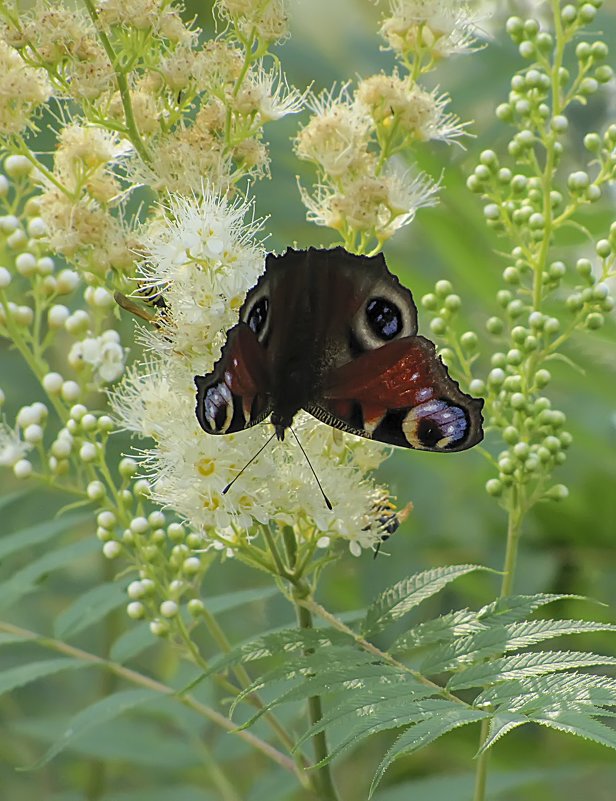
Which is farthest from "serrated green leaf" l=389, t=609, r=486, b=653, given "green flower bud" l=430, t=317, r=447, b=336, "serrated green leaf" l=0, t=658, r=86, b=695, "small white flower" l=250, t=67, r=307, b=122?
"small white flower" l=250, t=67, r=307, b=122

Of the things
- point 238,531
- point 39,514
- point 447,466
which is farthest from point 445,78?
point 238,531

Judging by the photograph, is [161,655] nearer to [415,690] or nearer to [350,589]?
[350,589]

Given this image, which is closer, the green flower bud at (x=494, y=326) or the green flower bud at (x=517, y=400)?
the green flower bud at (x=517, y=400)

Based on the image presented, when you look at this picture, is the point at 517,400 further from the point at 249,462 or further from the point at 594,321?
the point at 249,462

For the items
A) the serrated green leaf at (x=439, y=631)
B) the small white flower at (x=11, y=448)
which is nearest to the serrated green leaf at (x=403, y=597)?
the serrated green leaf at (x=439, y=631)

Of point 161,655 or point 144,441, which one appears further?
point 161,655

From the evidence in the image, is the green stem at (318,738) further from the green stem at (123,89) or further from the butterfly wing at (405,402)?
the green stem at (123,89)

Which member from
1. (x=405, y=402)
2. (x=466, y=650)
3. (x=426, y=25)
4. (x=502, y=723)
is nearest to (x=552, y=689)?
(x=502, y=723)
